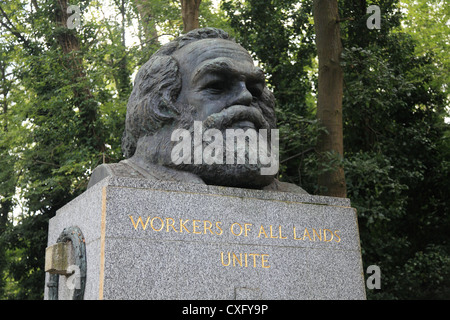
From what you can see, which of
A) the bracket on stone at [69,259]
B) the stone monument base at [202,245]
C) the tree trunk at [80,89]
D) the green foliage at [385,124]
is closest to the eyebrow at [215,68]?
the stone monument base at [202,245]

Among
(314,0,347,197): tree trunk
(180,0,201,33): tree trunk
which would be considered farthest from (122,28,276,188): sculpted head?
(180,0,201,33): tree trunk

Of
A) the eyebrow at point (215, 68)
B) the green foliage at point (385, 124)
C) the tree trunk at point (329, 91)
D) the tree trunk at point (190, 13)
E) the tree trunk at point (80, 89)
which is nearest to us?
the eyebrow at point (215, 68)

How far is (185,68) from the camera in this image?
21.3 ft

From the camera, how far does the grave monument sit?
5.16 metres

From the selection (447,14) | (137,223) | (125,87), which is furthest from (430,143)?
(137,223)

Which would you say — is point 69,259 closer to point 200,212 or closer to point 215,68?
point 200,212

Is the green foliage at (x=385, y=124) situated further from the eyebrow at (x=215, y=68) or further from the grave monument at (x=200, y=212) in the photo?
the eyebrow at (x=215, y=68)

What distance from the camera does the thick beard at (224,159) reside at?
5.88 m

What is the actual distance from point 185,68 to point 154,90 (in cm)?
42

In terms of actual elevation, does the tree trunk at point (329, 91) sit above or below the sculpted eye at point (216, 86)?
above

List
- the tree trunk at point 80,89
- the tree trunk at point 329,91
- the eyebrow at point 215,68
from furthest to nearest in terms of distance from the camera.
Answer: the tree trunk at point 80,89, the tree trunk at point 329,91, the eyebrow at point 215,68
